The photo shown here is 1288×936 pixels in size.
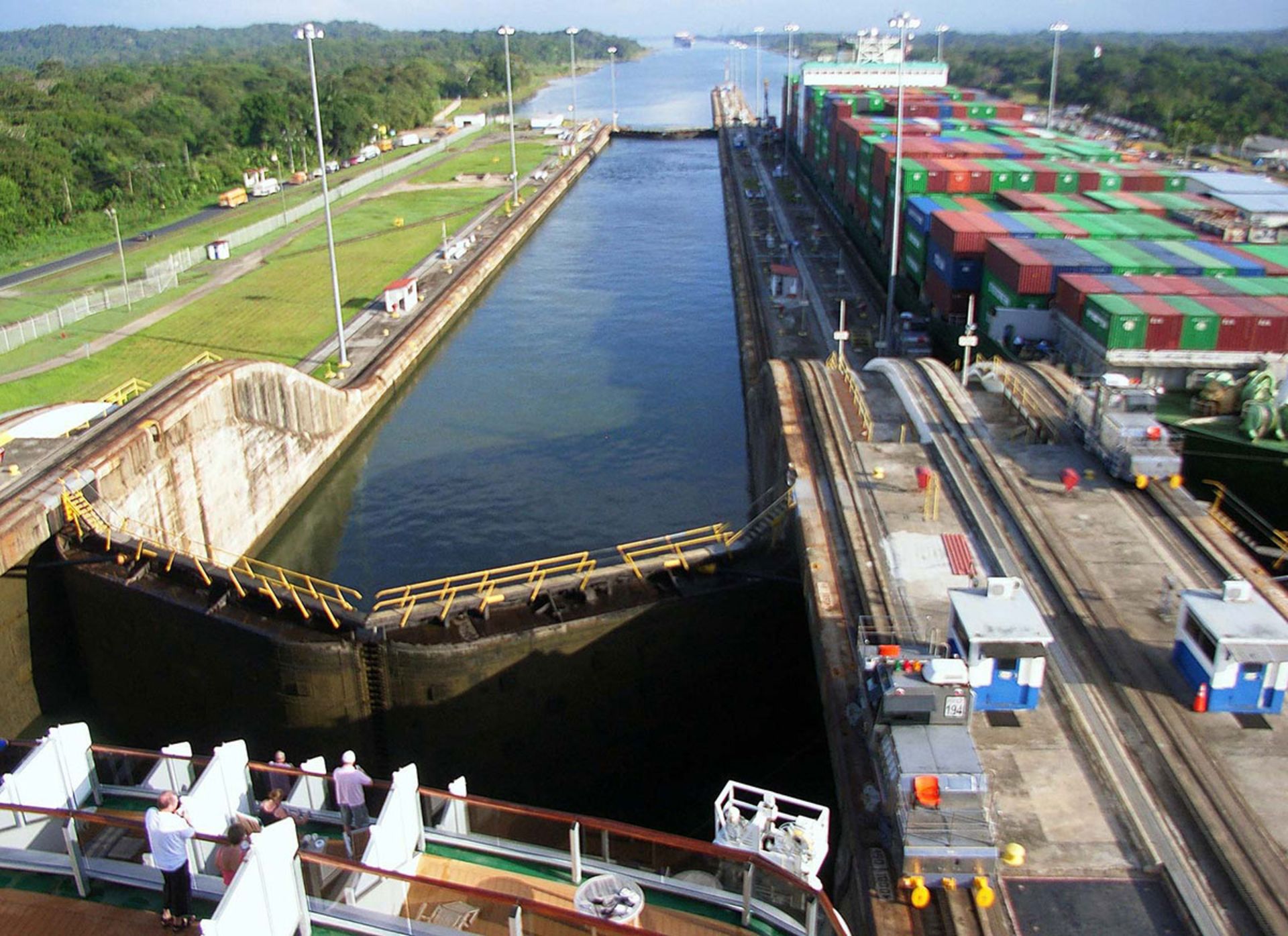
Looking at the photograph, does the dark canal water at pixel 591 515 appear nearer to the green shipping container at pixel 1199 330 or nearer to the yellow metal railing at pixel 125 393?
the yellow metal railing at pixel 125 393

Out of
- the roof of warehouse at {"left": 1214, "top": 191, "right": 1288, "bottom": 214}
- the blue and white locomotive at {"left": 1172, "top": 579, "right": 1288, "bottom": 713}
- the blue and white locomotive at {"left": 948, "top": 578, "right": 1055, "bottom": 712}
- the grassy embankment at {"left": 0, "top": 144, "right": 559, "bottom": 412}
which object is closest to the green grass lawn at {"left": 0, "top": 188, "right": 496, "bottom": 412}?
the grassy embankment at {"left": 0, "top": 144, "right": 559, "bottom": 412}

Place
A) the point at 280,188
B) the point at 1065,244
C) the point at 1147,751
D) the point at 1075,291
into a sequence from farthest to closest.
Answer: the point at 280,188
the point at 1065,244
the point at 1075,291
the point at 1147,751

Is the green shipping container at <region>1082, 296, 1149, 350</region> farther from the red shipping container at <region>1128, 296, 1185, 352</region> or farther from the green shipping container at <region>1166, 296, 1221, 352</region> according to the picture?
the green shipping container at <region>1166, 296, 1221, 352</region>

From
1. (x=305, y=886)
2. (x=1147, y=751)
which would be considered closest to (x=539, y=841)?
(x=305, y=886)

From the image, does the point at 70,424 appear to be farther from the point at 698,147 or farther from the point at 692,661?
the point at 698,147

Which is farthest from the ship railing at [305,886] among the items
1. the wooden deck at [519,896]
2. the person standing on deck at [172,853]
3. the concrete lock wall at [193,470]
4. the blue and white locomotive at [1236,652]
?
the blue and white locomotive at [1236,652]

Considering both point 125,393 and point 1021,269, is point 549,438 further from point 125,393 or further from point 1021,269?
point 1021,269
